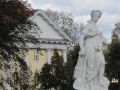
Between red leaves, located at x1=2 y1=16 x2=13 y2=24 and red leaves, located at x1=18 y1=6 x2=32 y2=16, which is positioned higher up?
red leaves, located at x1=18 y1=6 x2=32 y2=16

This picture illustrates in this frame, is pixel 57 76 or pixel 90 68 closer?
pixel 90 68

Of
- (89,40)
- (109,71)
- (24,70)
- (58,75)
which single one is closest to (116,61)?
(109,71)

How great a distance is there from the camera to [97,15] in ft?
58.7

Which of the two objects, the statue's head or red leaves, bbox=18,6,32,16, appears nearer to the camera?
the statue's head

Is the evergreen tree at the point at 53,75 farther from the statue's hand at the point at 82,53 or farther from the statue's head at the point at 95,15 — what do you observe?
the statue's hand at the point at 82,53

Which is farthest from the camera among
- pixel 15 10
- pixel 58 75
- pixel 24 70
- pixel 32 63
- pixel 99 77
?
pixel 32 63

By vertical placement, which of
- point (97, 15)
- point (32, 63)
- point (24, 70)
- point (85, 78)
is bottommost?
point (32, 63)

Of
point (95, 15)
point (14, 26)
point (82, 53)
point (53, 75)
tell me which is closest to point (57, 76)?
point (53, 75)

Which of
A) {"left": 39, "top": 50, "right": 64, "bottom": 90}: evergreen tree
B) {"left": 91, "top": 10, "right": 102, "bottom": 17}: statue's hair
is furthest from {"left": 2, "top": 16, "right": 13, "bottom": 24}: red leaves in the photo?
{"left": 39, "top": 50, "right": 64, "bottom": 90}: evergreen tree

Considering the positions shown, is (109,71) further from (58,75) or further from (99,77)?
(99,77)

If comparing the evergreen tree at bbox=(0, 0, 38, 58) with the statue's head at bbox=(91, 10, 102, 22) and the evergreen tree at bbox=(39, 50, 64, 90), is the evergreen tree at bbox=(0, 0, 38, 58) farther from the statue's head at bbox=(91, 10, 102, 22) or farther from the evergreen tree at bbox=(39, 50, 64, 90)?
the statue's head at bbox=(91, 10, 102, 22)

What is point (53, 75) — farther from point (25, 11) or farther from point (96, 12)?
point (96, 12)

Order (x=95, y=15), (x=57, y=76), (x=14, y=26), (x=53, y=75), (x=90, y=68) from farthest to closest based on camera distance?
(x=53, y=75), (x=57, y=76), (x=14, y=26), (x=95, y=15), (x=90, y=68)

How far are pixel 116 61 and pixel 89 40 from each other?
52498mm
